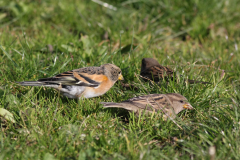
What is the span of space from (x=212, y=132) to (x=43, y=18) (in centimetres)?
625

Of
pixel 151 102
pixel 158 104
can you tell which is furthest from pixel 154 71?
pixel 158 104

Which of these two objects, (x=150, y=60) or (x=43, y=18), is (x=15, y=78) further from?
(x=43, y=18)

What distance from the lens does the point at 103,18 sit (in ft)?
27.6

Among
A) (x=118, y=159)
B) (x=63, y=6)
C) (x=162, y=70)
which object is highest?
(x=63, y=6)

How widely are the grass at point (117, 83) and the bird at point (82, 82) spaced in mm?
150

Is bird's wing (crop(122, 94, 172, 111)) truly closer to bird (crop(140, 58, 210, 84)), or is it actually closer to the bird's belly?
bird (crop(140, 58, 210, 84))

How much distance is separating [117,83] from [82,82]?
0.96 meters

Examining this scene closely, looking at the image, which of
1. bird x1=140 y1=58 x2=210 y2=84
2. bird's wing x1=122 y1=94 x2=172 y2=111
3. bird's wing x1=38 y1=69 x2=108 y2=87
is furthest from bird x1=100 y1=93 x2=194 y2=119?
bird's wing x1=38 y1=69 x2=108 y2=87

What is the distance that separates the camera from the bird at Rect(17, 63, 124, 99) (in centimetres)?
480

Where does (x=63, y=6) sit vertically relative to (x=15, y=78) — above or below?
above

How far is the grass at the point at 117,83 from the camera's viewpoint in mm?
3654

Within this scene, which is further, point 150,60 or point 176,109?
point 150,60

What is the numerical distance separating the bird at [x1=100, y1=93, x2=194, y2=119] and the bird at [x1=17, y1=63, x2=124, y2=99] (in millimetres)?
737

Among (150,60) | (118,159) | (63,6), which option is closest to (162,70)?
(150,60)
